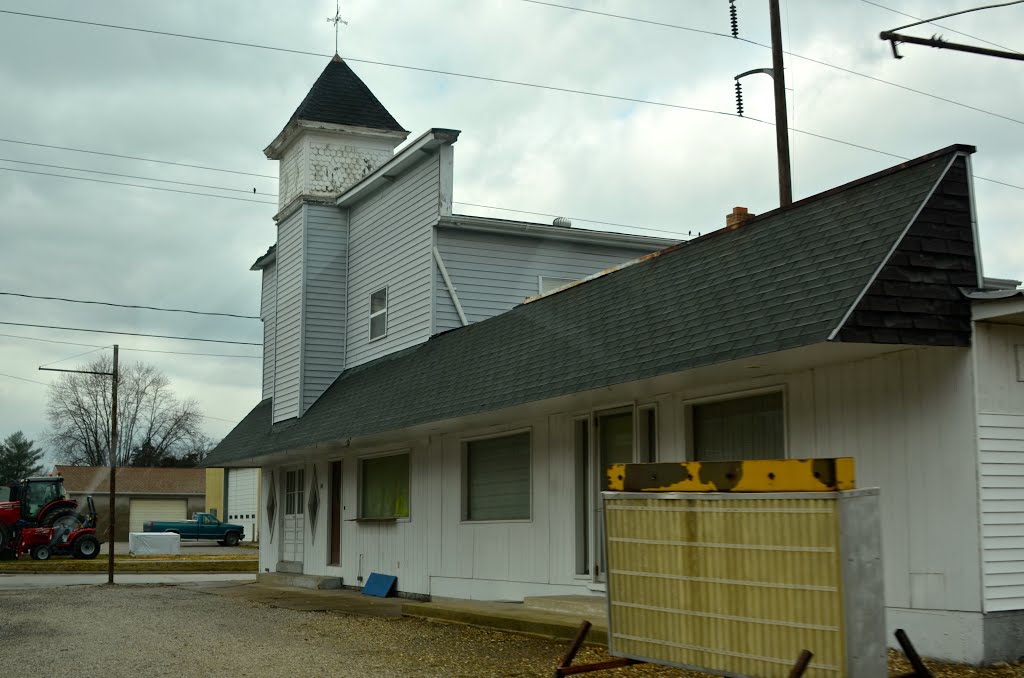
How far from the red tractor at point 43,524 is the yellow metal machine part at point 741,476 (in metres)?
32.5

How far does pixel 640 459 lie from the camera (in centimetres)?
1219

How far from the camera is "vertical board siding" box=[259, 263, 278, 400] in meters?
26.4

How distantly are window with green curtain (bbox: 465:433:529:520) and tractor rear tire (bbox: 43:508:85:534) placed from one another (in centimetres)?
2466

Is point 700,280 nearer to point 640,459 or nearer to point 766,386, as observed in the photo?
point 766,386

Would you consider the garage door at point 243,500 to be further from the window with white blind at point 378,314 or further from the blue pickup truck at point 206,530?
the window with white blind at point 378,314

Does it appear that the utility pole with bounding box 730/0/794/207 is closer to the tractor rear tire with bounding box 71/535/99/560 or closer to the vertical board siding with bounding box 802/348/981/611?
the vertical board siding with bounding box 802/348/981/611

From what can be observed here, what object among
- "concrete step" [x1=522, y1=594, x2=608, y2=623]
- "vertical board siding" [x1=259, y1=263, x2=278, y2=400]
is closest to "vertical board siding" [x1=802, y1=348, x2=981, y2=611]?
"concrete step" [x1=522, y1=594, x2=608, y2=623]

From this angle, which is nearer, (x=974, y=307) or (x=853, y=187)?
(x=974, y=307)

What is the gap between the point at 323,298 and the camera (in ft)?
73.9

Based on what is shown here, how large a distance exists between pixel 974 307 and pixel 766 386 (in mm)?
2291

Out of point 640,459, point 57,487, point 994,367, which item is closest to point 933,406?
point 994,367

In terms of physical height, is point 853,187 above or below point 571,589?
above

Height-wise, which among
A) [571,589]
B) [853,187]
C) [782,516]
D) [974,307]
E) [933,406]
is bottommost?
[571,589]

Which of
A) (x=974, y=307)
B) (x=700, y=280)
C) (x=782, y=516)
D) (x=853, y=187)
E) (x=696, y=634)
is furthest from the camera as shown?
(x=700, y=280)
